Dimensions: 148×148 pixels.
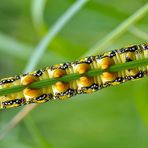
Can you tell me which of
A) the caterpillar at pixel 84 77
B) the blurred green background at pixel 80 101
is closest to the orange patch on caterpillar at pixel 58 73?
the caterpillar at pixel 84 77

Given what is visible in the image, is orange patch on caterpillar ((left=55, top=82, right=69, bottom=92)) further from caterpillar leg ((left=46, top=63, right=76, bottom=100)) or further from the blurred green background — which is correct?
the blurred green background

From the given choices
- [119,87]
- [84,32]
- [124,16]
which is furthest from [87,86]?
[84,32]

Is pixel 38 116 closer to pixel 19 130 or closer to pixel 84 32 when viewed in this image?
pixel 19 130

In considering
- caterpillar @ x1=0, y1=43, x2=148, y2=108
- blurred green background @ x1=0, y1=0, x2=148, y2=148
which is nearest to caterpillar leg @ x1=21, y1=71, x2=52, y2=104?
caterpillar @ x1=0, y1=43, x2=148, y2=108

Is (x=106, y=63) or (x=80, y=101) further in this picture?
(x=80, y=101)

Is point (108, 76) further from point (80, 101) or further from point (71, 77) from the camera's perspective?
point (80, 101)

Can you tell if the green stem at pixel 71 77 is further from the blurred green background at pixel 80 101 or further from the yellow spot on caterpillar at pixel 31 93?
the blurred green background at pixel 80 101

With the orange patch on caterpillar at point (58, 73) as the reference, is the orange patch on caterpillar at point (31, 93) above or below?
below

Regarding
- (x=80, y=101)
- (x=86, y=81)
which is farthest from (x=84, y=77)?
(x=80, y=101)
